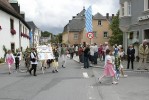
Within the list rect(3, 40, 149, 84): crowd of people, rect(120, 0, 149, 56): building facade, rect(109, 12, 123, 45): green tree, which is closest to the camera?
rect(3, 40, 149, 84): crowd of people

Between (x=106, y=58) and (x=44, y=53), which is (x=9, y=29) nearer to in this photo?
(x=44, y=53)

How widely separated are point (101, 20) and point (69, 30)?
15.4 m

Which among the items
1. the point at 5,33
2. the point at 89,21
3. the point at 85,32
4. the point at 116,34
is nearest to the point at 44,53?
the point at 89,21

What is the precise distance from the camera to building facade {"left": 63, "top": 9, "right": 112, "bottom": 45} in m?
87.6

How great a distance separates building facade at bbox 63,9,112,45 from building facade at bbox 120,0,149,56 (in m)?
48.7

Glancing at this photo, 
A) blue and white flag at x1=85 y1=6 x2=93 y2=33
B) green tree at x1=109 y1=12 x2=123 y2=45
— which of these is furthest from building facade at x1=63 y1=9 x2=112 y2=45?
blue and white flag at x1=85 y1=6 x2=93 y2=33

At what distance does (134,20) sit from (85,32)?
2160 inches

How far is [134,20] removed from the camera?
108 feet

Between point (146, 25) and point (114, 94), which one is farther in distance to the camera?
point (146, 25)

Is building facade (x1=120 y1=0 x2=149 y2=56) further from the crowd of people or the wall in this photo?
the wall

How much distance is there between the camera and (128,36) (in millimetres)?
36000

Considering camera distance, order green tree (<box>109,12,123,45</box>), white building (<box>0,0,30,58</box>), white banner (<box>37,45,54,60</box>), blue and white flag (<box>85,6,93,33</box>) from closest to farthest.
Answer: white banner (<box>37,45,54,60</box>), blue and white flag (<box>85,6,93,33</box>), white building (<box>0,0,30,58</box>), green tree (<box>109,12,123,45</box>)

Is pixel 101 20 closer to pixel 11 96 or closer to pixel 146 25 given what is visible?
pixel 146 25

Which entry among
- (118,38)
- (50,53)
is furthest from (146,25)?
(118,38)
